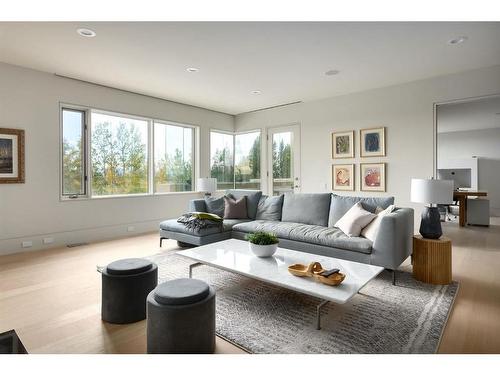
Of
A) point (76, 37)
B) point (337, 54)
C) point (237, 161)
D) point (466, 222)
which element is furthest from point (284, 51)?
point (466, 222)

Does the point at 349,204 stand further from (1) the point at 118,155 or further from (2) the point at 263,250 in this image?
(1) the point at 118,155

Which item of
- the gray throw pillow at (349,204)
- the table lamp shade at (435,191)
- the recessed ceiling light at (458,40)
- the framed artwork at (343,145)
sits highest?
the recessed ceiling light at (458,40)

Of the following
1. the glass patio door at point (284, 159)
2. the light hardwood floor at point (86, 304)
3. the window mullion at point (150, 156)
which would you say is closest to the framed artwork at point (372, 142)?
the glass patio door at point (284, 159)

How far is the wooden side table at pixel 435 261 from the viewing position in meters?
2.85

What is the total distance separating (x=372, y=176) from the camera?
5.40m

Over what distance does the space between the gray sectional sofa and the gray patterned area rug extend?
353mm

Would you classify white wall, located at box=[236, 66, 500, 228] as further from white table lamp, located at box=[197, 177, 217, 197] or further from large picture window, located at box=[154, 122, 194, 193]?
large picture window, located at box=[154, 122, 194, 193]

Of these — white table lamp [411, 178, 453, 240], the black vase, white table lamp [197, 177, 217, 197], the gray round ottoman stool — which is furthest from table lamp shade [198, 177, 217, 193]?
the gray round ottoman stool

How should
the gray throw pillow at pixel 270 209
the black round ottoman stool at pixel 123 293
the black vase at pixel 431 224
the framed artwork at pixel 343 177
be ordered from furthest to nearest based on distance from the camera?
the framed artwork at pixel 343 177
the gray throw pillow at pixel 270 209
the black vase at pixel 431 224
the black round ottoman stool at pixel 123 293

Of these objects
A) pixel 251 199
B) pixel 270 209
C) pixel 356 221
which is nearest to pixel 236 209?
pixel 251 199

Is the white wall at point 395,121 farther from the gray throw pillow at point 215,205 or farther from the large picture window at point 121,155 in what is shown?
the large picture window at point 121,155

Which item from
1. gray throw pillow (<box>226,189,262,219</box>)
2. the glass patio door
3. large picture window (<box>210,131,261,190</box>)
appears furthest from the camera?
large picture window (<box>210,131,261,190</box>)

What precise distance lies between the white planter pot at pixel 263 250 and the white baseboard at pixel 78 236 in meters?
3.46

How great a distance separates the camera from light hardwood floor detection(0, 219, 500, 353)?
6.20 ft
